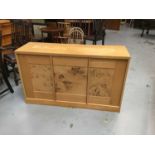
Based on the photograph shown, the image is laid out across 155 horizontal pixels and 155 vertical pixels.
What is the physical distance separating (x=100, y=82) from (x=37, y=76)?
0.87m

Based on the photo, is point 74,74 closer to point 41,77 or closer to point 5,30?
point 41,77

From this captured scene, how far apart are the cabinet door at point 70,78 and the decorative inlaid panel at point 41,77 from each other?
10 cm

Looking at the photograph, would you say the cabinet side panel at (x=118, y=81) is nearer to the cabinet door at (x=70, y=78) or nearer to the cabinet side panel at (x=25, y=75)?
the cabinet door at (x=70, y=78)

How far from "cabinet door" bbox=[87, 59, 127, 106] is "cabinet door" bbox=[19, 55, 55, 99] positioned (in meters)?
0.55

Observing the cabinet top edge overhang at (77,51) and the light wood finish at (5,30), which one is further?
the light wood finish at (5,30)

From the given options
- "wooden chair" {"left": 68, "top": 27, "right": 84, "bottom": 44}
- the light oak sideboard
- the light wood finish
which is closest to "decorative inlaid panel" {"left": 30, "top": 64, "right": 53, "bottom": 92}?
the light oak sideboard

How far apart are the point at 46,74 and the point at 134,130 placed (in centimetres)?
134

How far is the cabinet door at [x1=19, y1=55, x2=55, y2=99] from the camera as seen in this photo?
2.06 meters

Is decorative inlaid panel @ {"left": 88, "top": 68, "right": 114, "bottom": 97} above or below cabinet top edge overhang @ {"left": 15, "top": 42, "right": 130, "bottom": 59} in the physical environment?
below

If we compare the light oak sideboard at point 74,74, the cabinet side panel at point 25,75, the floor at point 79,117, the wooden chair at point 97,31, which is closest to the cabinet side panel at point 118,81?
the light oak sideboard at point 74,74

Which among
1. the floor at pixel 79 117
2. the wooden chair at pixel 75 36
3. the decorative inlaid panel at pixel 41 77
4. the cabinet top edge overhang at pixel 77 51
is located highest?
the cabinet top edge overhang at pixel 77 51

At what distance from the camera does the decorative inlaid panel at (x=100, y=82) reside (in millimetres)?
1985

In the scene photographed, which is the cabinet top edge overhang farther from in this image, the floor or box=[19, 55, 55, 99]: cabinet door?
the floor

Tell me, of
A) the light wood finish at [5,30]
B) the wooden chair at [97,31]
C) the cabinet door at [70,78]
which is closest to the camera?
the cabinet door at [70,78]
